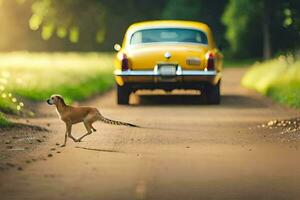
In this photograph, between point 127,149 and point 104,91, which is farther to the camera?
point 104,91

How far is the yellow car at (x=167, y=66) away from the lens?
22.1 meters

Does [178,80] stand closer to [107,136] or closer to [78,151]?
[107,136]

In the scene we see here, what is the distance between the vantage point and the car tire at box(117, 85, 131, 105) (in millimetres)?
22891

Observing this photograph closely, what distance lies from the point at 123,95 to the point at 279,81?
5347mm

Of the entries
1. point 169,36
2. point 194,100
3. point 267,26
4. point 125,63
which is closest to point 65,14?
point 267,26

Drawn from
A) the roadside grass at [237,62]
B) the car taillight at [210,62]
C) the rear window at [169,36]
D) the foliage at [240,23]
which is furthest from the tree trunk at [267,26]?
the roadside grass at [237,62]

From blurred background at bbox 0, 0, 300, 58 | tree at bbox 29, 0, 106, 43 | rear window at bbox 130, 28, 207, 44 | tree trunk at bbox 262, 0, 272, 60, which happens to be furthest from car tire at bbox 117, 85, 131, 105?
tree trunk at bbox 262, 0, 272, 60

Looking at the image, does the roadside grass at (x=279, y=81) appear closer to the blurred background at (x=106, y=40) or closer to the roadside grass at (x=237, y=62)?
the blurred background at (x=106, y=40)

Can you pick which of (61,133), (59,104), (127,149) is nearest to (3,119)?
(61,133)

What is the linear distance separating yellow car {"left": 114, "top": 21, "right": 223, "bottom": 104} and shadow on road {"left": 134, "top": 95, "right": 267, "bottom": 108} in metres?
0.56

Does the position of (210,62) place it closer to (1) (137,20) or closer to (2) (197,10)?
(1) (137,20)

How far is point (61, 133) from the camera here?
15.9 m

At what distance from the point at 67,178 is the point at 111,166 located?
1132mm

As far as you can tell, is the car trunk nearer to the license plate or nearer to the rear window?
the license plate
